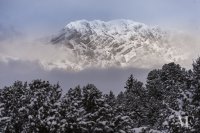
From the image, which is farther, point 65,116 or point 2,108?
point 2,108

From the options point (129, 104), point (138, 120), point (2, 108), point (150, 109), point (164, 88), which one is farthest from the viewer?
point (164, 88)

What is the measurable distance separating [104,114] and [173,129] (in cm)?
808

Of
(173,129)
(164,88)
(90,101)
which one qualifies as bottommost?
(173,129)

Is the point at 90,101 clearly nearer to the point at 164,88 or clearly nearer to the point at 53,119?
the point at 53,119

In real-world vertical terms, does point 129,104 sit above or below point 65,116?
above

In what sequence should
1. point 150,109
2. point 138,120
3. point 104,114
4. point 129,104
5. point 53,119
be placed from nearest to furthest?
1. point 53,119
2. point 104,114
3. point 138,120
4. point 129,104
5. point 150,109

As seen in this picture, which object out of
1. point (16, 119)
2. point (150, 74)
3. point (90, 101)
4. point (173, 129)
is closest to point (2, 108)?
point (16, 119)

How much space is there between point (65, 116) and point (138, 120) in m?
37.6

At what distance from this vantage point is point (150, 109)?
91.1 m

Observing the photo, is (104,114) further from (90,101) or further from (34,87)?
(34,87)

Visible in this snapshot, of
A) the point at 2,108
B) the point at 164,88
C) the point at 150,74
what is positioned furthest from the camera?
the point at 150,74

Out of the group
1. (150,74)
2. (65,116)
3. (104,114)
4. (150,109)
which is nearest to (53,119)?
(65,116)

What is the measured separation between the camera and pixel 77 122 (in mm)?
43219

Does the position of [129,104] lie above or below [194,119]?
above
